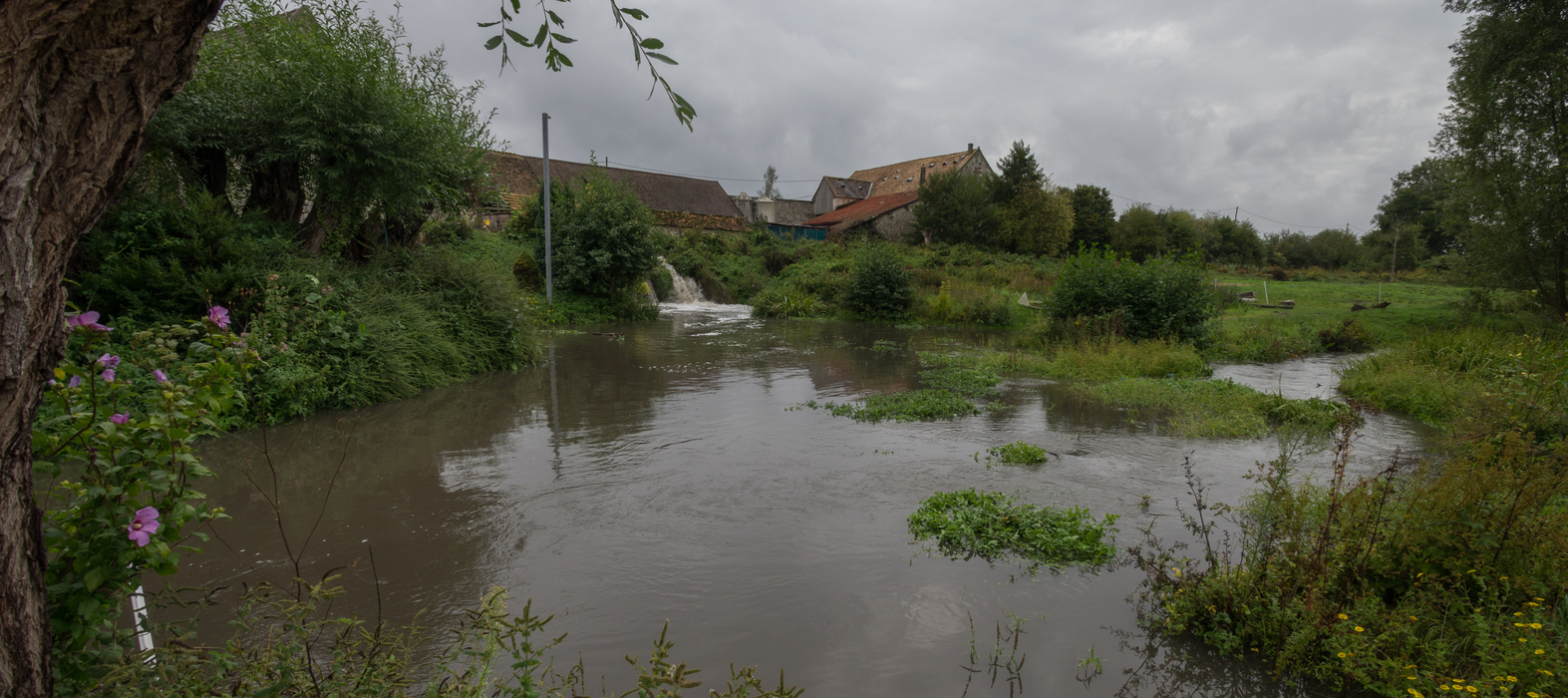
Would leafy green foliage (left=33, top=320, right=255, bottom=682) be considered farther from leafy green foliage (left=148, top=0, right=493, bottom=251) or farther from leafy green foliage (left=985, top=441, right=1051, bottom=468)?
leafy green foliage (left=148, top=0, right=493, bottom=251)

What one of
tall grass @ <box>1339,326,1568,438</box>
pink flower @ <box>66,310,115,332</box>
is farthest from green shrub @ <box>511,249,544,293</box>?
pink flower @ <box>66,310,115,332</box>

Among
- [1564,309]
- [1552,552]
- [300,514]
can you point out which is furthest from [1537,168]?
[300,514]

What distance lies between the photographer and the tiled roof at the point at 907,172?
5056 cm

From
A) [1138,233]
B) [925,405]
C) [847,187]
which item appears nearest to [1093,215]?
[1138,233]


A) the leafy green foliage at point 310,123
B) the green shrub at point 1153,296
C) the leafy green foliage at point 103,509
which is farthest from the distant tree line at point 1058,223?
the leafy green foliage at point 103,509

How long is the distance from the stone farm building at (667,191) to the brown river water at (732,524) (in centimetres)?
2941

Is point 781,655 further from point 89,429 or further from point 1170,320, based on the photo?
point 1170,320

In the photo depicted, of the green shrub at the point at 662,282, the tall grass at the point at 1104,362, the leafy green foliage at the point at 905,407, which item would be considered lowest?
the leafy green foliage at the point at 905,407

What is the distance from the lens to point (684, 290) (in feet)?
105

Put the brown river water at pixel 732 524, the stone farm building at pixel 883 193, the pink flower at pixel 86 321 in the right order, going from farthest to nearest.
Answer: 1. the stone farm building at pixel 883 193
2. the brown river water at pixel 732 524
3. the pink flower at pixel 86 321

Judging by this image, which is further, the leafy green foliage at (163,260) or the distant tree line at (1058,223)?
the distant tree line at (1058,223)

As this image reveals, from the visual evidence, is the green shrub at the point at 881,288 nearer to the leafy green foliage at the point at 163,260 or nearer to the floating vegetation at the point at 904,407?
the floating vegetation at the point at 904,407

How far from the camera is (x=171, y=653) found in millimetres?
2492

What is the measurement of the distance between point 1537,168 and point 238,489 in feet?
86.2
